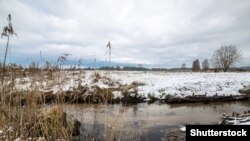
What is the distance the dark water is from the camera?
6035mm

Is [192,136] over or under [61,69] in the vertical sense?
under

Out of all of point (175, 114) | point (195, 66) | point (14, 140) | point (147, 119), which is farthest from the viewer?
point (195, 66)

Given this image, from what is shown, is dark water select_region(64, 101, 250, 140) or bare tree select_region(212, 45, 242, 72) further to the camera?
bare tree select_region(212, 45, 242, 72)

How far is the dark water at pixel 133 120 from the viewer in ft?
19.8

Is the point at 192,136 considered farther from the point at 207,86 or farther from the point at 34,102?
the point at 207,86

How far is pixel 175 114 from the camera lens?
10.2m

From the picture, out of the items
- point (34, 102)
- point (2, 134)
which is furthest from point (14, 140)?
point (34, 102)

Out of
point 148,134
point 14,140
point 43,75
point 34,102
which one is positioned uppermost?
point 43,75

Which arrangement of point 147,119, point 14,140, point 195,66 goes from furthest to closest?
point 195,66
point 147,119
point 14,140

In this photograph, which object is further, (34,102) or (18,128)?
(34,102)

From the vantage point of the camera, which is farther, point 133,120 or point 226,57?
point 226,57

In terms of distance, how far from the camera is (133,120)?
28.5ft

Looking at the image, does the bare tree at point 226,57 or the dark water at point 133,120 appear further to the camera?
the bare tree at point 226,57

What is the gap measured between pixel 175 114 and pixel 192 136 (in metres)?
6.27
